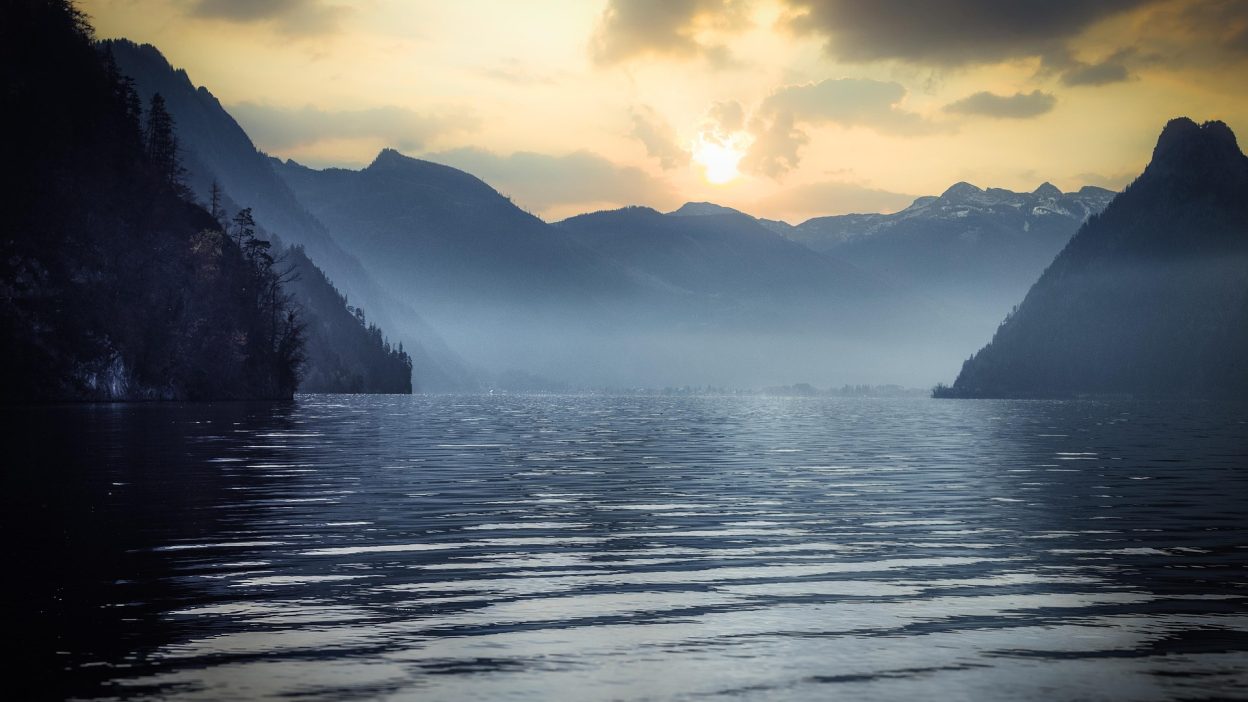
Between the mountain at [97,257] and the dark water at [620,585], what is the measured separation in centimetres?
10786

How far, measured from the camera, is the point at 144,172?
572 feet

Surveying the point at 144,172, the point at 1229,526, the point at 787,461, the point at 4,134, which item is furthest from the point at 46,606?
the point at 144,172

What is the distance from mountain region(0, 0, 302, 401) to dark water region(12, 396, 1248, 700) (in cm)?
10786

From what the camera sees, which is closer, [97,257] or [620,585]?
[620,585]

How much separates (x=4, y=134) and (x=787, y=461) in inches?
5540

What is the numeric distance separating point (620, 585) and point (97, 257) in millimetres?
154933

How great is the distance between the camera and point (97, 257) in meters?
154

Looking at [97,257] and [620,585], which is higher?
[97,257]

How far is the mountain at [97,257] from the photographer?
14050 cm

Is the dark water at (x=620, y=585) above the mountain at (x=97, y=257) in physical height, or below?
below

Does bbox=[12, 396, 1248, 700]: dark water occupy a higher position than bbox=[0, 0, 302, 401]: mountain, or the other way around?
bbox=[0, 0, 302, 401]: mountain

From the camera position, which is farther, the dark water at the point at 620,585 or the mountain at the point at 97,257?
the mountain at the point at 97,257

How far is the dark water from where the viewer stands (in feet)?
43.1

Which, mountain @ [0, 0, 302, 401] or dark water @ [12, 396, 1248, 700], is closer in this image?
dark water @ [12, 396, 1248, 700]
